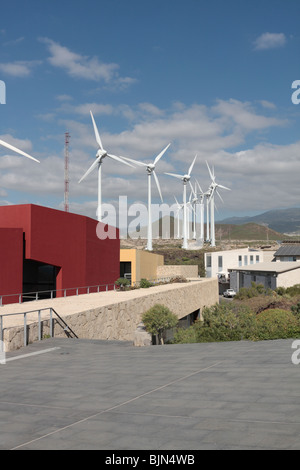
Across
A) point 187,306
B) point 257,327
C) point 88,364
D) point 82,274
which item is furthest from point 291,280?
point 88,364

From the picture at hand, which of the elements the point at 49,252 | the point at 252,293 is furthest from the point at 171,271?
A: the point at 49,252

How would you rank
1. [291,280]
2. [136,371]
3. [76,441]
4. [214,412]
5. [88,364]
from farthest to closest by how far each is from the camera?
[291,280]
[88,364]
[136,371]
[214,412]
[76,441]

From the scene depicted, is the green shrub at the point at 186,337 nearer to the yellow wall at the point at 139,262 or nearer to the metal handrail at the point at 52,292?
the metal handrail at the point at 52,292

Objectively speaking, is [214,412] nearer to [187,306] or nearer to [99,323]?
[99,323]

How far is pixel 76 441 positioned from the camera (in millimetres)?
6473

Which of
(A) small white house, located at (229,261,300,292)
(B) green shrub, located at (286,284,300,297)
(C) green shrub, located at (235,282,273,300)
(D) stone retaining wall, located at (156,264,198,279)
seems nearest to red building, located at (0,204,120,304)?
(C) green shrub, located at (235,282,273,300)

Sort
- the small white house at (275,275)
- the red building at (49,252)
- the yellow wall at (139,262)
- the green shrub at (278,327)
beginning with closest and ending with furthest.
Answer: the green shrub at (278,327)
the red building at (49,252)
the small white house at (275,275)
the yellow wall at (139,262)

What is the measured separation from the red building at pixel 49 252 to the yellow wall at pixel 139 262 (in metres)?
9.19

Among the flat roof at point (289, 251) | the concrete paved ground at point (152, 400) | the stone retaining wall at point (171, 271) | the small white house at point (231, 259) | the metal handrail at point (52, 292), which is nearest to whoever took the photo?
the concrete paved ground at point (152, 400)

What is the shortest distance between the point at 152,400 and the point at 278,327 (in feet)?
40.6

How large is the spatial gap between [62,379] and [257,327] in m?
11.7

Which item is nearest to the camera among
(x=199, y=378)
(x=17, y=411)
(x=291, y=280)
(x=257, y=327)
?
(x=17, y=411)

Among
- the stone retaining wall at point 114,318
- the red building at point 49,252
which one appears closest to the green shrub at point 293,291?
the stone retaining wall at point 114,318

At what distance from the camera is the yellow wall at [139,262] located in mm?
51875
